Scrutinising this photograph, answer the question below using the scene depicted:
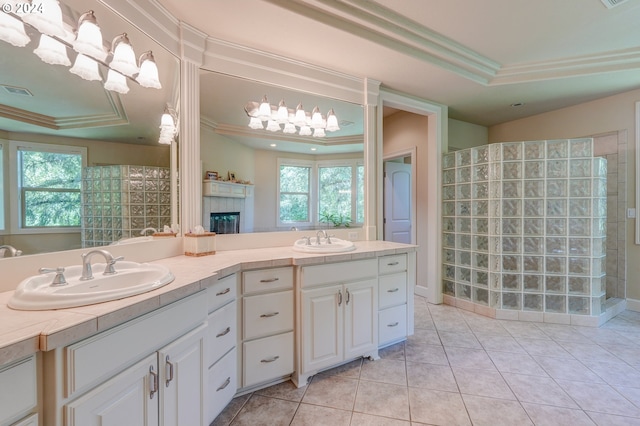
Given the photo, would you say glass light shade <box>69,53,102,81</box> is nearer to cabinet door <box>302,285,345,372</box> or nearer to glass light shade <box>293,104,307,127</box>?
glass light shade <box>293,104,307,127</box>

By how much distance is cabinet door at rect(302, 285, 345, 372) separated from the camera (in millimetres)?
1866

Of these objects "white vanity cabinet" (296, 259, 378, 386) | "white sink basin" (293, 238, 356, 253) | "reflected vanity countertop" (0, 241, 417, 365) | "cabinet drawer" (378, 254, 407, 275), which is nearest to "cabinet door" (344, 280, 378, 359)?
"white vanity cabinet" (296, 259, 378, 386)

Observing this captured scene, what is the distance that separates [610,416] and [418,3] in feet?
9.10

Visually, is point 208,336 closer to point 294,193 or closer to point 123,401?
point 123,401

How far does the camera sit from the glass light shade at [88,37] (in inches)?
51.7

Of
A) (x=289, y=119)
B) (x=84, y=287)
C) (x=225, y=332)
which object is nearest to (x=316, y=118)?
(x=289, y=119)

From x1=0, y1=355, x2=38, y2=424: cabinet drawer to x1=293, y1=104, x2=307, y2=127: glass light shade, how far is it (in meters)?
2.20

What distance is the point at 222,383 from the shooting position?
1.56m

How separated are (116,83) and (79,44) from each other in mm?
217

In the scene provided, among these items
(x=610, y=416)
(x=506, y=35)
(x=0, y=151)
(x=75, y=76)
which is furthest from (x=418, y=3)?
(x=610, y=416)

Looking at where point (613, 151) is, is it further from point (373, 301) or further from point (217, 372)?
point (217, 372)

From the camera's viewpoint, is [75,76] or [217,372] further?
[217,372]

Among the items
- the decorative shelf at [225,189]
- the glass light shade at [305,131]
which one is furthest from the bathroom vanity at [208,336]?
the glass light shade at [305,131]

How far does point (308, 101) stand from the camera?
2543 millimetres
